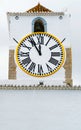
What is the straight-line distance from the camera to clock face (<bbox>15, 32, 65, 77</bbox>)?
1897 cm

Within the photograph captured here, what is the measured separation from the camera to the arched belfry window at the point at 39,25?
65.3 ft

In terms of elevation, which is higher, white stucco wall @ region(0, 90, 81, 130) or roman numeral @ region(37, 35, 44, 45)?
roman numeral @ region(37, 35, 44, 45)

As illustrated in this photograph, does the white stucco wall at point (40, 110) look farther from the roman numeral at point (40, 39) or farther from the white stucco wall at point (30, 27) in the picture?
the white stucco wall at point (30, 27)

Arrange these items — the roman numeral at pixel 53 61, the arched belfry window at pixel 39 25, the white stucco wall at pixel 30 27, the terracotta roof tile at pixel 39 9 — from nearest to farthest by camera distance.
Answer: the roman numeral at pixel 53 61
the white stucco wall at pixel 30 27
the arched belfry window at pixel 39 25
the terracotta roof tile at pixel 39 9

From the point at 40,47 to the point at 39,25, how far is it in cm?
127

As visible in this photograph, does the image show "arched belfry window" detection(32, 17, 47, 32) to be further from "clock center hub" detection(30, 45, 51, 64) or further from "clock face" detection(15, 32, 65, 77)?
"clock center hub" detection(30, 45, 51, 64)

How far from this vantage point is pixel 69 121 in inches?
566

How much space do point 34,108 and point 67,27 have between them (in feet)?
21.0

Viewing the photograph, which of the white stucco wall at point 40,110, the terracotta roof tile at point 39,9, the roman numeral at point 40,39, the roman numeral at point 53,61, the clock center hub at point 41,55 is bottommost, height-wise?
the white stucco wall at point 40,110

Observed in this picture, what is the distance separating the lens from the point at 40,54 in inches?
754

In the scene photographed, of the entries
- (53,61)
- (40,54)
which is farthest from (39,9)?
(53,61)

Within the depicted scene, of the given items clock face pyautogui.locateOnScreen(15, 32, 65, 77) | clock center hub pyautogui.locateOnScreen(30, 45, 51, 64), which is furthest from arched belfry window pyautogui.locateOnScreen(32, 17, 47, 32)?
clock center hub pyautogui.locateOnScreen(30, 45, 51, 64)

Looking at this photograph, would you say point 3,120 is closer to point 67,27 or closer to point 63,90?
point 63,90

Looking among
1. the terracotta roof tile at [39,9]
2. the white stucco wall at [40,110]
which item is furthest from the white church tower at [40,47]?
the white stucco wall at [40,110]
